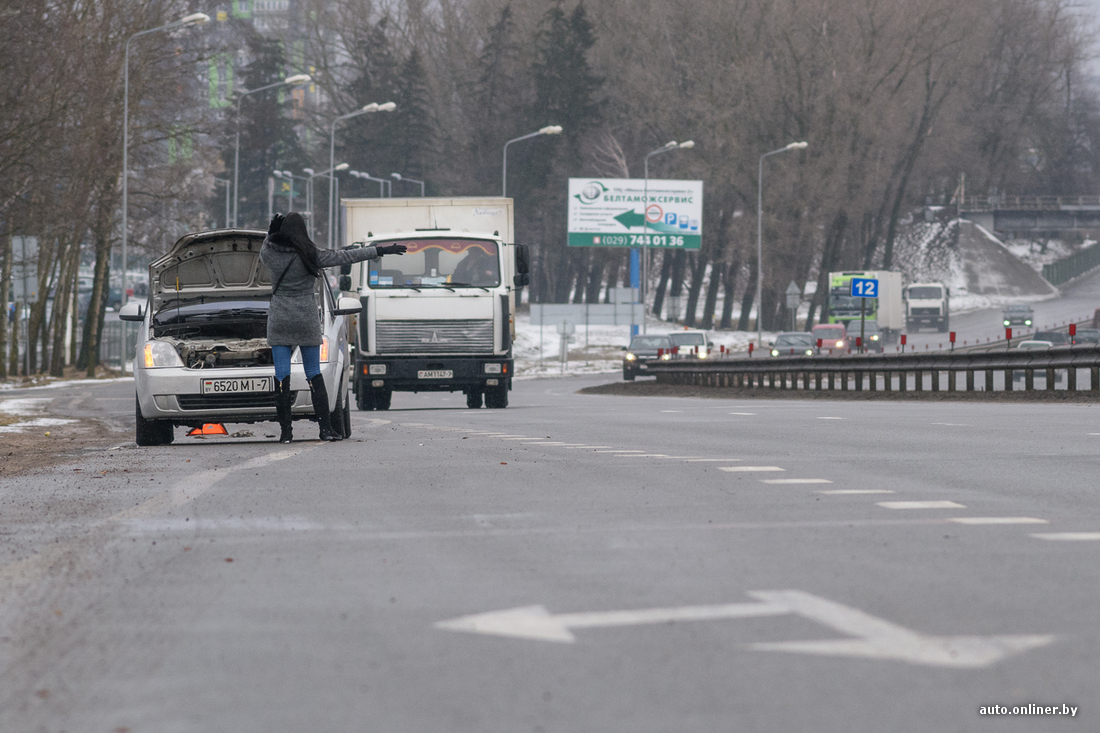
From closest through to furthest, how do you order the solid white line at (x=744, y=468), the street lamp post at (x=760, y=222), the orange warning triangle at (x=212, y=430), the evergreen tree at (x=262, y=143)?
the solid white line at (x=744, y=468), the orange warning triangle at (x=212, y=430), the street lamp post at (x=760, y=222), the evergreen tree at (x=262, y=143)

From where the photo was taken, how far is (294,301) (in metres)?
13.0

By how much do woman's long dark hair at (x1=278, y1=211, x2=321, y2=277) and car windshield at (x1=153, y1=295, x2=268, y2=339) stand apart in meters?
1.78

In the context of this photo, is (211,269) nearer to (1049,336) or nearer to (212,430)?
(212,430)

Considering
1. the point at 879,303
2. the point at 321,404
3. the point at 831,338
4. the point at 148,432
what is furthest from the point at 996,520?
the point at 879,303

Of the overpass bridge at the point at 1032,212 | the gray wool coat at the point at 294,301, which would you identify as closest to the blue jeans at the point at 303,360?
the gray wool coat at the point at 294,301

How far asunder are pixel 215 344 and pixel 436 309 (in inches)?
410

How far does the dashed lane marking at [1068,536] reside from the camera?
21.4ft

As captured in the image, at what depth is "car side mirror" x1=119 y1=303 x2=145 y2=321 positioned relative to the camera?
15016mm

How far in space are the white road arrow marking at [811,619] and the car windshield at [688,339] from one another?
52226 mm

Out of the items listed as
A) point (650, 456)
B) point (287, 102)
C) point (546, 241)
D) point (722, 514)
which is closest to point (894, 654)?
point (722, 514)

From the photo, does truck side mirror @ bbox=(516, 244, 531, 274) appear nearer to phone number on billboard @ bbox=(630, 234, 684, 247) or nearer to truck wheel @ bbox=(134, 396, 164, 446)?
truck wheel @ bbox=(134, 396, 164, 446)

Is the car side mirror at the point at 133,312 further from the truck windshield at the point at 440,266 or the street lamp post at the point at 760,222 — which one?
the street lamp post at the point at 760,222

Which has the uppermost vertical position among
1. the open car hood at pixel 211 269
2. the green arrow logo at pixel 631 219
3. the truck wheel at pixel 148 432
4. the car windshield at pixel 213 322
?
the green arrow logo at pixel 631 219

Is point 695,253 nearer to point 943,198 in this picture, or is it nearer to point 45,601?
point 943,198
